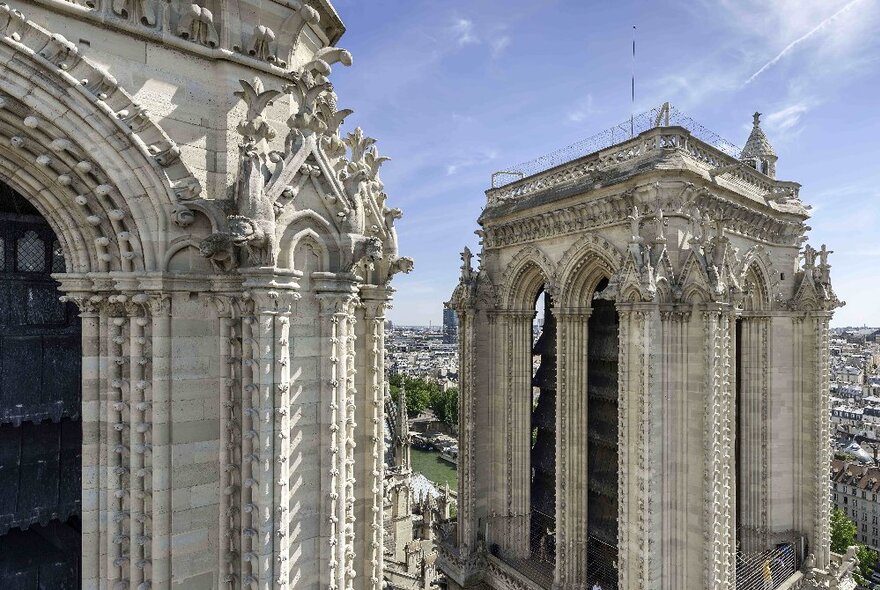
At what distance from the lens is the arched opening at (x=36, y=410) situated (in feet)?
20.7

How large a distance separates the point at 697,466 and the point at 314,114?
12.9 metres

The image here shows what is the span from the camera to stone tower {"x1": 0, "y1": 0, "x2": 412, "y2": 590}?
5.44m

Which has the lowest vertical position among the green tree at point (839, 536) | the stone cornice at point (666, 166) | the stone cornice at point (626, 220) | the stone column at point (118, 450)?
the green tree at point (839, 536)

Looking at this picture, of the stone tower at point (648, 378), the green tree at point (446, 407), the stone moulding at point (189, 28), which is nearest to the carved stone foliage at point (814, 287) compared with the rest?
the stone tower at point (648, 378)

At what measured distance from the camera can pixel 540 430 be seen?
67.2 ft

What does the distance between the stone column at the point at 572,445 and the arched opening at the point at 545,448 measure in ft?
9.46

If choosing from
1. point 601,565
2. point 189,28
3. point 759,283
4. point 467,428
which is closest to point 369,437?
point 189,28

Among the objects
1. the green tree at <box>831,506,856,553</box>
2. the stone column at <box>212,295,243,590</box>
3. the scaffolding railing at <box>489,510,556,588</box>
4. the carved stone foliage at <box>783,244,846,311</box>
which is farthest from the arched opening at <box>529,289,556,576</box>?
the green tree at <box>831,506,856,553</box>

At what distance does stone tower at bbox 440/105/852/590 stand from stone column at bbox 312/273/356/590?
9404 millimetres

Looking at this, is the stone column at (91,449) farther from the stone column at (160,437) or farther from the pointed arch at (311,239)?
the pointed arch at (311,239)

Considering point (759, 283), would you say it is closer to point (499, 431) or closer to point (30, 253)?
point (499, 431)

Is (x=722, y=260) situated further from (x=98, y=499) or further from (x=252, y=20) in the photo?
(x=98, y=499)

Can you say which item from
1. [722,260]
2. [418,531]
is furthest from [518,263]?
[418,531]

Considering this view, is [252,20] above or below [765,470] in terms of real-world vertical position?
above
